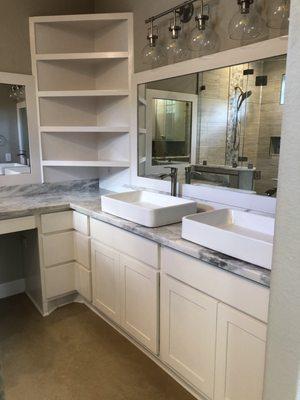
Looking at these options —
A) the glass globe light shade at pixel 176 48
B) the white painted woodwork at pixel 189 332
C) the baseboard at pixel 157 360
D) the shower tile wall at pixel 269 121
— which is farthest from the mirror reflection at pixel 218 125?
the baseboard at pixel 157 360

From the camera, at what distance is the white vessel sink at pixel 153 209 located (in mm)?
1835

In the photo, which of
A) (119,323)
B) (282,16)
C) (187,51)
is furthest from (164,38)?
(119,323)

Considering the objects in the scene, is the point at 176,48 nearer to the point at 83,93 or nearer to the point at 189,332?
the point at 83,93

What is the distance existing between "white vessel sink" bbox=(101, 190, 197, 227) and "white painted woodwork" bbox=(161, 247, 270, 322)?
217 millimetres

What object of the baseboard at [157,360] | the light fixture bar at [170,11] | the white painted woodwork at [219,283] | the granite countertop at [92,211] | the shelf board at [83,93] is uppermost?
the light fixture bar at [170,11]

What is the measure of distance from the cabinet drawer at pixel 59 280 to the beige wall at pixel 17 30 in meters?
1.64

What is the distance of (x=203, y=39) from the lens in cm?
189

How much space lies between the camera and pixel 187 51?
210 cm

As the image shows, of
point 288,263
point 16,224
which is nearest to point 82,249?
point 16,224

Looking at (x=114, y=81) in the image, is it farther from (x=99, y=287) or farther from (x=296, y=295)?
(x=296, y=295)

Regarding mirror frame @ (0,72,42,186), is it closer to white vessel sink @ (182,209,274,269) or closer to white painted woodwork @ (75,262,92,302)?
white painted woodwork @ (75,262,92,302)

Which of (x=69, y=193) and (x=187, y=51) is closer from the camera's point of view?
(x=187, y=51)

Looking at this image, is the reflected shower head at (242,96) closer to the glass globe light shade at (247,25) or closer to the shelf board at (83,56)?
the glass globe light shade at (247,25)

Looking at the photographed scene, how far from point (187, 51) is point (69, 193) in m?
1.55
